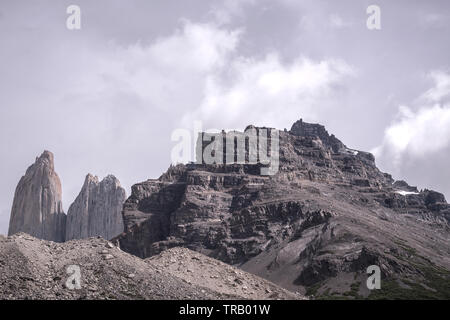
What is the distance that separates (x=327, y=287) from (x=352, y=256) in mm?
18474

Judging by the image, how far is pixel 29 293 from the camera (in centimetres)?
6488

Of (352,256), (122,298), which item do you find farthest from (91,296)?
(352,256)

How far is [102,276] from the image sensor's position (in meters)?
71.2

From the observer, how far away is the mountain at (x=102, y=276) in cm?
6706

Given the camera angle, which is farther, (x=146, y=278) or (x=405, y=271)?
(x=405, y=271)

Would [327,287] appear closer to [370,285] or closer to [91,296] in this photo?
[370,285]

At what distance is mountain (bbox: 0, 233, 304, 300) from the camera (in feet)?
220
